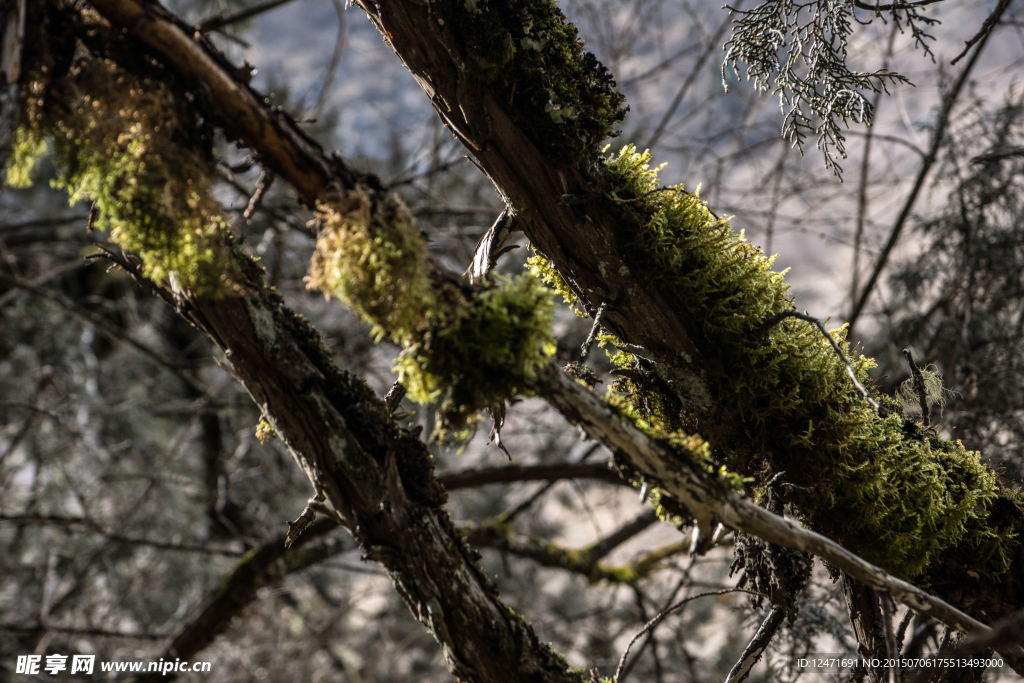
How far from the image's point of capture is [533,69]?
121 centimetres

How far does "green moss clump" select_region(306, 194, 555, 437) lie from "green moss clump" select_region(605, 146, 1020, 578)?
40 cm

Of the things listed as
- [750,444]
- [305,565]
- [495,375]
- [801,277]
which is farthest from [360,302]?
[801,277]

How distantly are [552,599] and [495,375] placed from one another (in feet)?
23.5

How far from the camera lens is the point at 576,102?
1.24 metres

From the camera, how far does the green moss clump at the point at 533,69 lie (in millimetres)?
1211

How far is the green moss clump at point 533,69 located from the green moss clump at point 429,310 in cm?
38

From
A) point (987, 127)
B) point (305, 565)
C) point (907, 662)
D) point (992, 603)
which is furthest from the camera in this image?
point (305, 565)

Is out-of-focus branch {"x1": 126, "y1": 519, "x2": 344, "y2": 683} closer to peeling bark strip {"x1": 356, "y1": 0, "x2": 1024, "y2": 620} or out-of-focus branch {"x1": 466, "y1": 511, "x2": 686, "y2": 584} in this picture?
out-of-focus branch {"x1": 466, "y1": 511, "x2": 686, "y2": 584}

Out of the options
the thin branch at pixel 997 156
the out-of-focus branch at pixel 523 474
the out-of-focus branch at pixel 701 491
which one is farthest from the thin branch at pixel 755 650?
the thin branch at pixel 997 156

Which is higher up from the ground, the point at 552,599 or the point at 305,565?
the point at 552,599

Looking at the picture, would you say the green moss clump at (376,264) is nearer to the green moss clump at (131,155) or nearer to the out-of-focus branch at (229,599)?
the green moss clump at (131,155)

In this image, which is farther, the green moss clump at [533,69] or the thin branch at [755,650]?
the thin branch at [755,650]

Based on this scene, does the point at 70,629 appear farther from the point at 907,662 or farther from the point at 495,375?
the point at 907,662

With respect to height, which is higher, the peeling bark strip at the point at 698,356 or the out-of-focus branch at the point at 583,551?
the out-of-focus branch at the point at 583,551
